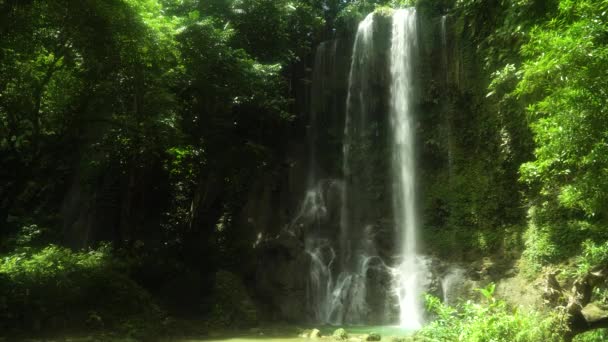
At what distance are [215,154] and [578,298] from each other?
12.4m

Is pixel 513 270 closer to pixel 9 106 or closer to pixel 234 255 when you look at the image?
pixel 234 255

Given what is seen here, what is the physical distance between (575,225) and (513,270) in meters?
1.93

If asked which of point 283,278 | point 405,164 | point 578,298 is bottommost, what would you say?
point 578,298

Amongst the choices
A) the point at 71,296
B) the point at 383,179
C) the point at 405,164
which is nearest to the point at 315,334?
the point at 71,296

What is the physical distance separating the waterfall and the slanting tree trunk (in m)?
6.89

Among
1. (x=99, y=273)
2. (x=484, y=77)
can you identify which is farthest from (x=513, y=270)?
(x=99, y=273)

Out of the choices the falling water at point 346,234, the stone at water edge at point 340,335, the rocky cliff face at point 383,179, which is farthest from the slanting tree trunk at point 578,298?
the falling water at point 346,234

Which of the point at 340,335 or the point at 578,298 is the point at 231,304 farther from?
the point at 578,298

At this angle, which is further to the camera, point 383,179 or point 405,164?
point 383,179

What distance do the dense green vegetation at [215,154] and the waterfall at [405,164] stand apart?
0.66 m

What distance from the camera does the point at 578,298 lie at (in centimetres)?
576

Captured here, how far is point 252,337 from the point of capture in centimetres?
1085

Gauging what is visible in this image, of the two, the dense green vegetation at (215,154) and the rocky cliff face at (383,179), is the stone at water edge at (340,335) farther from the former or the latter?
the rocky cliff face at (383,179)

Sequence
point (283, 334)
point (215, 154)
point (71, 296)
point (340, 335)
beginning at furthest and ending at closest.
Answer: point (215, 154) → point (283, 334) → point (340, 335) → point (71, 296)
